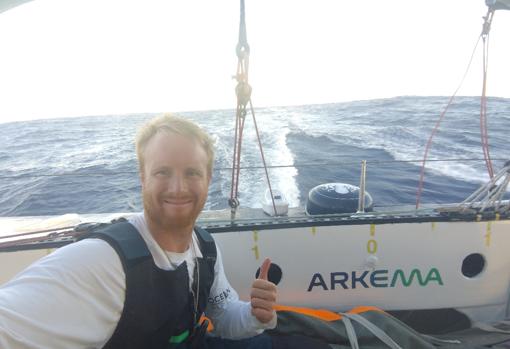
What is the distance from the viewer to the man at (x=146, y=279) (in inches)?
33.0

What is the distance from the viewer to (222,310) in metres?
1.48

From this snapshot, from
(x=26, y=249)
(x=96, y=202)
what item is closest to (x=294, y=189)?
(x=96, y=202)

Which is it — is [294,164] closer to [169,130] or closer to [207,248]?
[207,248]

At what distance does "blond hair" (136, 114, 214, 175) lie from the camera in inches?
45.3

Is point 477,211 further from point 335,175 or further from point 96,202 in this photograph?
point 96,202

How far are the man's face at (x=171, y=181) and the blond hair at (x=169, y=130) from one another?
0.02m

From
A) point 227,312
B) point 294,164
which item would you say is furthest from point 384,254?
point 294,164

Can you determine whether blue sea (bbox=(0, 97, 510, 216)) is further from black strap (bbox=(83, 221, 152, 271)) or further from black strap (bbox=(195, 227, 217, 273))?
black strap (bbox=(83, 221, 152, 271))

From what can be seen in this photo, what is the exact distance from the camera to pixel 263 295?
1199 mm

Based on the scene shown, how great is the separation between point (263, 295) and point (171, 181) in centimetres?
52

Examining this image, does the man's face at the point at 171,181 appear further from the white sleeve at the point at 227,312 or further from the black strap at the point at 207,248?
the white sleeve at the point at 227,312

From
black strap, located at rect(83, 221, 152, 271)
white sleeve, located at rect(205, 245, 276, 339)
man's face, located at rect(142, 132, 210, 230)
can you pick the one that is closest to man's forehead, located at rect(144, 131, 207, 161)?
man's face, located at rect(142, 132, 210, 230)

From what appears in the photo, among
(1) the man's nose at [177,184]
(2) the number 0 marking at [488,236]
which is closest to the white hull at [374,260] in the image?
(2) the number 0 marking at [488,236]

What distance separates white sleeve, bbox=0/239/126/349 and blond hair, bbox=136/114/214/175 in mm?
370
